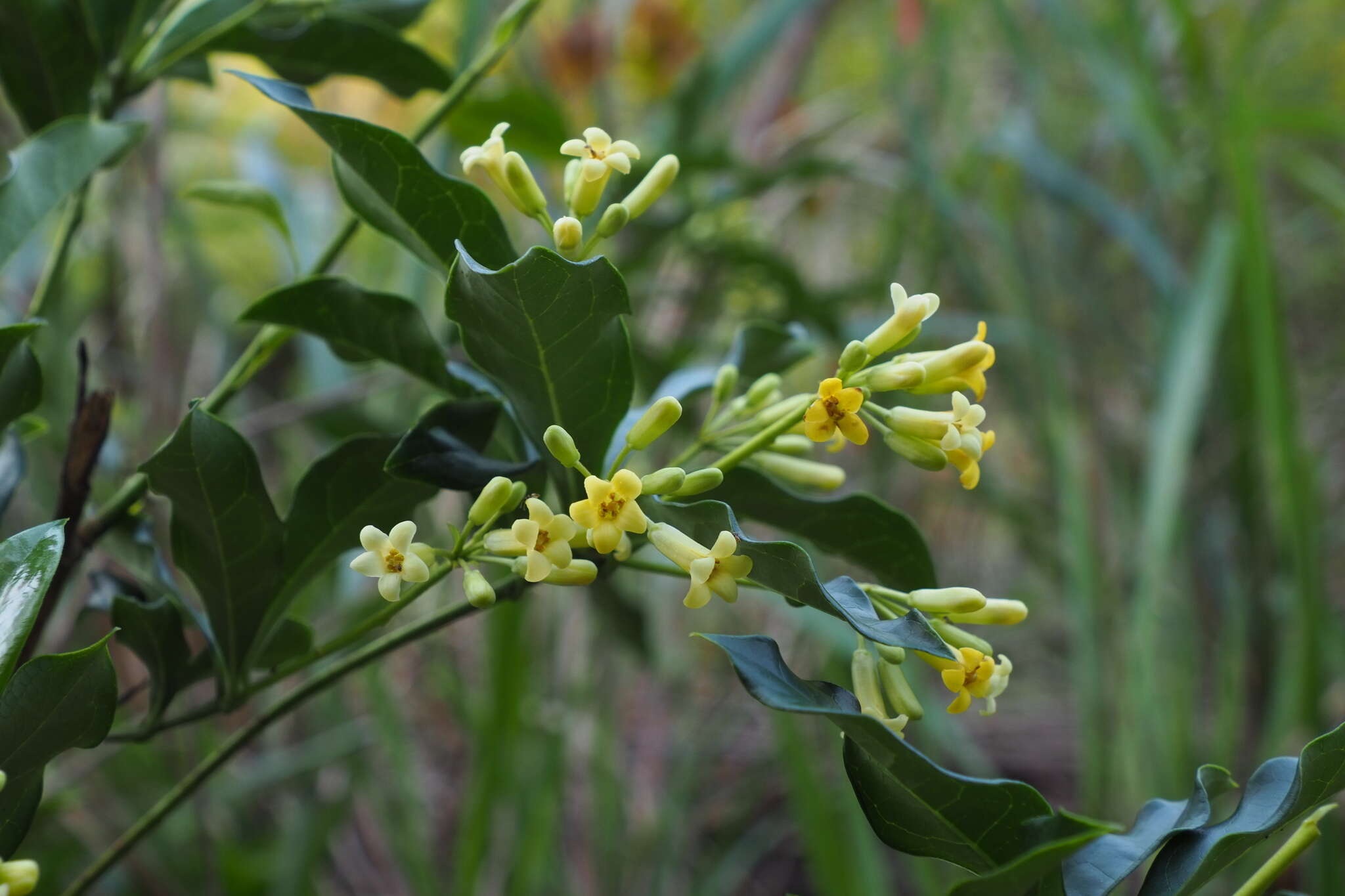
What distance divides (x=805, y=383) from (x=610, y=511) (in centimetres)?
157

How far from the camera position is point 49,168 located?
0.40 metres

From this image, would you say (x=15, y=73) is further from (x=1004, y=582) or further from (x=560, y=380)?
(x=1004, y=582)

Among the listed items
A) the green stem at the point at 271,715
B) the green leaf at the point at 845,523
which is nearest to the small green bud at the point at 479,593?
the green stem at the point at 271,715

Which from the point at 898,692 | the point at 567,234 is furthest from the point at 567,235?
the point at 898,692

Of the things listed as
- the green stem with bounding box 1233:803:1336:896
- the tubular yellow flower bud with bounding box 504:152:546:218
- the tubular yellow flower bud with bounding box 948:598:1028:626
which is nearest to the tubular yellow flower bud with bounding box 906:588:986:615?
the tubular yellow flower bud with bounding box 948:598:1028:626

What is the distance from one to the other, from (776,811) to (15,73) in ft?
4.54

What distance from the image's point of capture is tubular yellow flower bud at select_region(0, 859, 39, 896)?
0.25m

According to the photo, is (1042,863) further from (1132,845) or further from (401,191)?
(401,191)

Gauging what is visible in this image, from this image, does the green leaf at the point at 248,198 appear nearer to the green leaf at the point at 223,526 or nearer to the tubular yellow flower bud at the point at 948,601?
the green leaf at the point at 223,526

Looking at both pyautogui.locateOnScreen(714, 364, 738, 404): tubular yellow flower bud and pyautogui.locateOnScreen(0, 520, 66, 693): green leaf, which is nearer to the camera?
pyautogui.locateOnScreen(0, 520, 66, 693): green leaf

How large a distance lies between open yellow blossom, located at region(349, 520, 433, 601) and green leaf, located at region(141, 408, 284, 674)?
49mm

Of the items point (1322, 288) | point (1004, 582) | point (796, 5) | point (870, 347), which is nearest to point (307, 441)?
point (796, 5)

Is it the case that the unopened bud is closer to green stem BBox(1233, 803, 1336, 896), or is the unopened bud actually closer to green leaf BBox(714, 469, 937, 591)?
green leaf BBox(714, 469, 937, 591)

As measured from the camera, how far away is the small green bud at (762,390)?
40 centimetres
